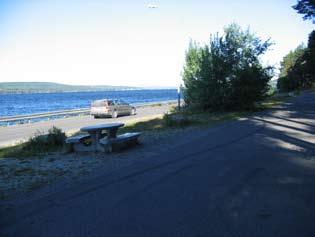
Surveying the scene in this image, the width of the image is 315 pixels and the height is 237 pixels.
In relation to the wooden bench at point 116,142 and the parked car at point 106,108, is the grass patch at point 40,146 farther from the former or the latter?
the parked car at point 106,108

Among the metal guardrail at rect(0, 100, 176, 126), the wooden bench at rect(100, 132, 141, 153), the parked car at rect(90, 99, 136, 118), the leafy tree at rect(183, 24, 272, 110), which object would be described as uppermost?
the leafy tree at rect(183, 24, 272, 110)

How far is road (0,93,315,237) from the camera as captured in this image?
13.6 ft

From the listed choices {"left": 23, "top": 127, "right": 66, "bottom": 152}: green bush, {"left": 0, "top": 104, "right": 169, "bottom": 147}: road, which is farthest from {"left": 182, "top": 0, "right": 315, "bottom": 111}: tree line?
{"left": 23, "top": 127, "right": 66, "bottom": 152}: green bush

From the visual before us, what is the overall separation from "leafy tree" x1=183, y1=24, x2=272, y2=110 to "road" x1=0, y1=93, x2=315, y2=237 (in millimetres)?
13548

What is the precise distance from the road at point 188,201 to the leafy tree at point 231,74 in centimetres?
1355

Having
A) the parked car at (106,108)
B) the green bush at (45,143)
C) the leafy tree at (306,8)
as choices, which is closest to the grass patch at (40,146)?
the green bush at (45,143)

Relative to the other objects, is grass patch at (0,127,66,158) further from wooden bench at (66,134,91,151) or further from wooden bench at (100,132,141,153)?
wooden bench at (100,132,141,153)

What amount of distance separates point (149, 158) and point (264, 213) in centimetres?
428

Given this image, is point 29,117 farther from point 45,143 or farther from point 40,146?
point 40,146

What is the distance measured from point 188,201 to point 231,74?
18044mm

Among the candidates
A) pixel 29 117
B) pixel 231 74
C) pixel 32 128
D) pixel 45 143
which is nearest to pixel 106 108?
pixel 29 117

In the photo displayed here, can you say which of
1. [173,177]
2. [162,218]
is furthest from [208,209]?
[173,177]

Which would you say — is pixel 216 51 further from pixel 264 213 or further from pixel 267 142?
pixel 264 213

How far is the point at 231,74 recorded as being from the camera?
22.1m
